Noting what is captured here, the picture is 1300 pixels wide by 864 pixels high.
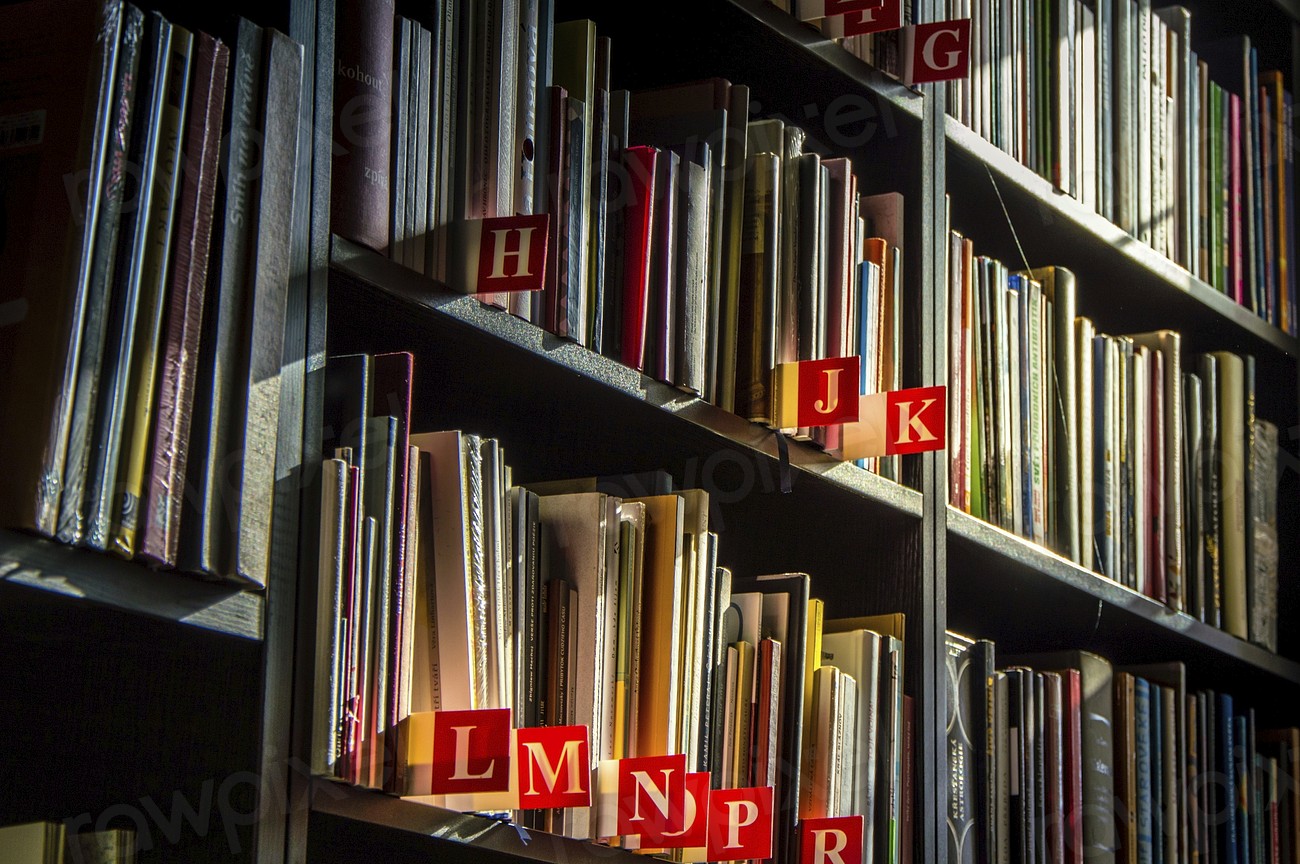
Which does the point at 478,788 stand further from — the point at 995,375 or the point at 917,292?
the point at 995,375

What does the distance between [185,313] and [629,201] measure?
51 centimetres

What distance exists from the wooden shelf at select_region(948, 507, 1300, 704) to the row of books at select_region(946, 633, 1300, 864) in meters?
0.05

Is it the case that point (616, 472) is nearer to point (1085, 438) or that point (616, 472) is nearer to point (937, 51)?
point (937, 51)

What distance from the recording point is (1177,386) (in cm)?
214

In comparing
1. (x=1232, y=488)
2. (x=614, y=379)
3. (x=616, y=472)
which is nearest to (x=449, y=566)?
(x=614, y=379)

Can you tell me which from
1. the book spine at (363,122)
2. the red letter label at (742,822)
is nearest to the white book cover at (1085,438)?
the red letter label at (742,822)

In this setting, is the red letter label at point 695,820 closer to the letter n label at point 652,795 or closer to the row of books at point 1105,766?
the letter n label at point 652,795

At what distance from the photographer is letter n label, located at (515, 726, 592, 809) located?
118 cm

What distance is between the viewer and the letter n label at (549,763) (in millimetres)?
1184

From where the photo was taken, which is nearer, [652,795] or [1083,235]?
[652,795]

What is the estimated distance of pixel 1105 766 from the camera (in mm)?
1924

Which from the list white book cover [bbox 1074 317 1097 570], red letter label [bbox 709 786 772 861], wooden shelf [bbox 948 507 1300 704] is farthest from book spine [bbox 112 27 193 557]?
white book cover [bbox 1074 317 1097 570]

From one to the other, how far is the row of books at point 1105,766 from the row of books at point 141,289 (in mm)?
917

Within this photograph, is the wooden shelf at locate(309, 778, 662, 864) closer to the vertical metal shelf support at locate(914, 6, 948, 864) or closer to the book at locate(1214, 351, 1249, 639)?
the vertical metal shelf support at locate(914, 6, 948, 864)
